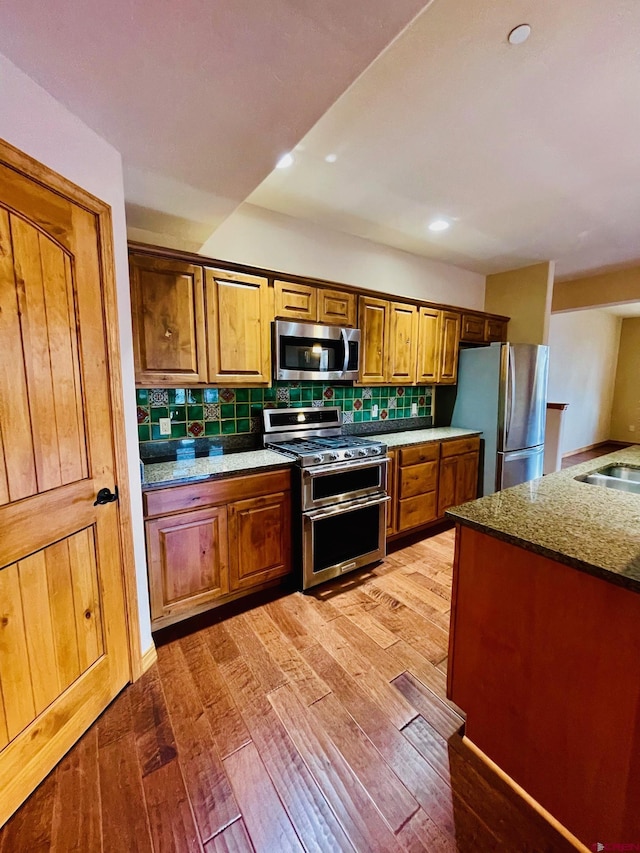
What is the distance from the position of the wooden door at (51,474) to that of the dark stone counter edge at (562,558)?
58.8 inches

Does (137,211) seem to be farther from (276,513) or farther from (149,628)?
(149,628)

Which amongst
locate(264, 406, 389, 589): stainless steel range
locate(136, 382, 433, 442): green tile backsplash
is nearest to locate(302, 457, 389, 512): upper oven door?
locate(264, 406, 389, 589): stainless steel range

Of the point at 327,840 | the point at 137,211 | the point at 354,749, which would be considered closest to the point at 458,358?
the point at 137,211

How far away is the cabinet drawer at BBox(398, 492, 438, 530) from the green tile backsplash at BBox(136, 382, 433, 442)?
886 mm

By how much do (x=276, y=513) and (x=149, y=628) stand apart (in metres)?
0.91

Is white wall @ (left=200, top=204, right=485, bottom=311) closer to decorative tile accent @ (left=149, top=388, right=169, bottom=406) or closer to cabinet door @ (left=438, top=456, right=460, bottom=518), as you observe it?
decorative tile accent @ (left=149, top=388, right=169, bottom=406)

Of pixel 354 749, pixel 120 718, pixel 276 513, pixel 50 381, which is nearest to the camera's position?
pixel 50 381

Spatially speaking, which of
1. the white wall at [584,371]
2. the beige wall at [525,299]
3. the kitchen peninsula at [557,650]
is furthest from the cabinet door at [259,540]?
the white wall at [584,371]

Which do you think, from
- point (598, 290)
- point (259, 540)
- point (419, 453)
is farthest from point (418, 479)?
point (598, 290)

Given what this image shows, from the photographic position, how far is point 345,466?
2469 mm

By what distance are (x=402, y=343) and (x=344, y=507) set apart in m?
1.65

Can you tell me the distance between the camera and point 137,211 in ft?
6.55

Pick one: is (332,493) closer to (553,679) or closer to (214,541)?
(214,541)

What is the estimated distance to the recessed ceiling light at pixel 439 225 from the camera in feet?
9.29
